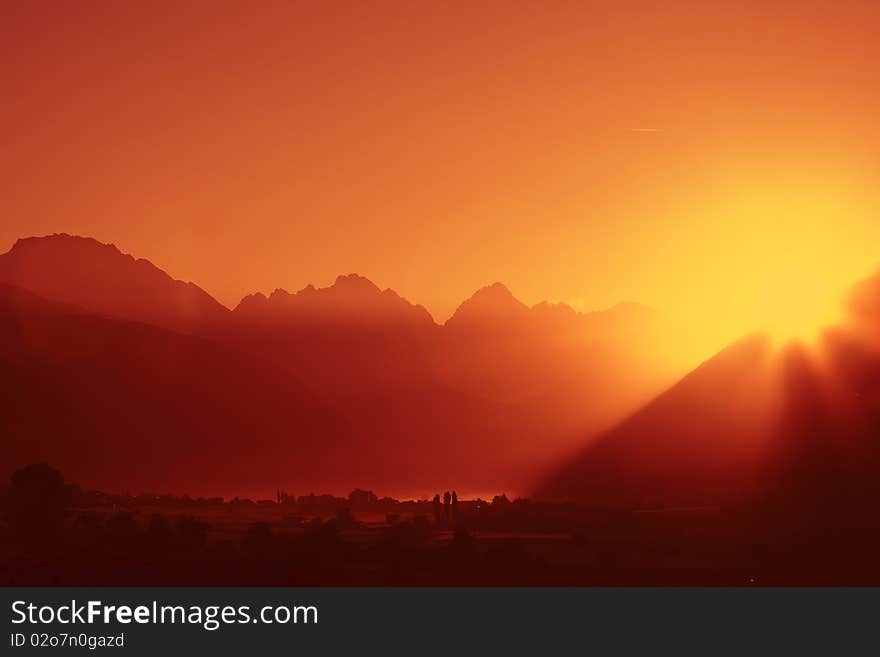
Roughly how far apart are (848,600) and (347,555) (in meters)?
72.8

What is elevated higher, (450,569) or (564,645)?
(450,569)

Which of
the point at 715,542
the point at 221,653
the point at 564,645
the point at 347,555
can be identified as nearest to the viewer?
the point at 221,653

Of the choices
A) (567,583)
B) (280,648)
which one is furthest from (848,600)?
(280,648)

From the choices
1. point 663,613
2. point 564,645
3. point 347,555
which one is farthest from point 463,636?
point 347,555

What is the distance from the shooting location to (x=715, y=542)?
197m

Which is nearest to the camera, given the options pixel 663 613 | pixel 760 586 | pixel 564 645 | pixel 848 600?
pixel 564 645

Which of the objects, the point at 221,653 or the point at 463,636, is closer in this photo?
the point at 221,653

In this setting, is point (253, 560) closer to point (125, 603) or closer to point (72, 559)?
point (72, 559)

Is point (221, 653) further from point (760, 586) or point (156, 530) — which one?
point (156, 530)

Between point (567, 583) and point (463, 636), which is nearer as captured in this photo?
point (463, 636)

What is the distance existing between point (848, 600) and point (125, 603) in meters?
77.0

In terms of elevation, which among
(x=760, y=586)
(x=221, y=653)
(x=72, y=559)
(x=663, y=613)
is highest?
(x=72, y=559)

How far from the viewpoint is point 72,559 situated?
15225 cm

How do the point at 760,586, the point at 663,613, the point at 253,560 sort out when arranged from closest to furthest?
the point at 663,613, the point at 760,586, the point at 253,560
